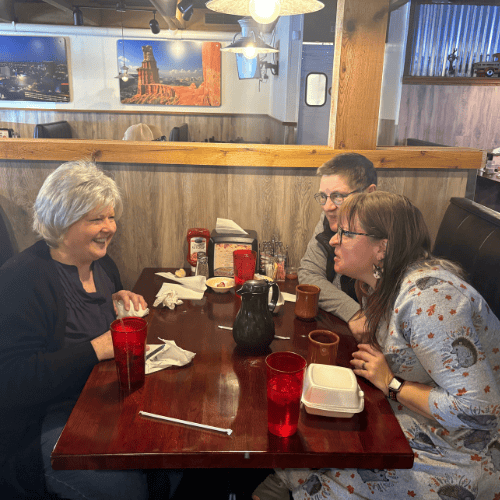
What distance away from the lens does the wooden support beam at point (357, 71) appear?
2.11 m

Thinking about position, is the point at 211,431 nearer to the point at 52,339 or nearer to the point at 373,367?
the point at 373,367

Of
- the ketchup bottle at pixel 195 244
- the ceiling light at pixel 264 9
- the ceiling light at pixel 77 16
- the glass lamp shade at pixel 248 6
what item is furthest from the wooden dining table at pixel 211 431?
the ceiling light at pixel 77 16

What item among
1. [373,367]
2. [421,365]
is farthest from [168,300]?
[421,365]

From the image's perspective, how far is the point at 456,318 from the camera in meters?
1.05

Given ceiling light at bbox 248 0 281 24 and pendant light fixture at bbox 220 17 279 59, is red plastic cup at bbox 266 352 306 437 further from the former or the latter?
pendant light fixture at bbox 220 17 279 59

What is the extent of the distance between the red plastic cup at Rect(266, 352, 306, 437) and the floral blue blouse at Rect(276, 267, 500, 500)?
11.1 inches

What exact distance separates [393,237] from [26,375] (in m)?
1.05

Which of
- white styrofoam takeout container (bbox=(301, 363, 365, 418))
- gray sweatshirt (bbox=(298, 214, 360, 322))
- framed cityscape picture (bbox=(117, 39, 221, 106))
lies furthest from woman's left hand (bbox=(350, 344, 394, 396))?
framed cityscape picture (bbox=(117, 39, 221, 106))

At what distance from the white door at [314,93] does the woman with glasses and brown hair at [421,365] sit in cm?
558

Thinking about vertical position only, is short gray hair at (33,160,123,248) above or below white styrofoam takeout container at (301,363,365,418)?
above

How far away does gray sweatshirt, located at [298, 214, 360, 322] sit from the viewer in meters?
1.67

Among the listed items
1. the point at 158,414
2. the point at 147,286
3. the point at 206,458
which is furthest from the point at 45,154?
the point at 206,458

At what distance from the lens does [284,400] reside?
3.14ft

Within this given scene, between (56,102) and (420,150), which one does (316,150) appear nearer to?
(420,150)
